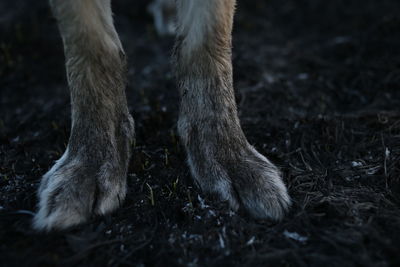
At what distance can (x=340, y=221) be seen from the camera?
2.18 meters

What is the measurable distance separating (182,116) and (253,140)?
685 mm

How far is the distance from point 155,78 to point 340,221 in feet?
8.12

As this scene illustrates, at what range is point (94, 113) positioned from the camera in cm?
241

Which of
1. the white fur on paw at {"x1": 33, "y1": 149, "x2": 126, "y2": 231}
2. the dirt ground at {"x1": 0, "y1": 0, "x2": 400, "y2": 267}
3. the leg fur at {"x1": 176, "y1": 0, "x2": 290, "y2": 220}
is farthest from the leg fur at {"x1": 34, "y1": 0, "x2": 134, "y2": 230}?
the leg fur at {"x1": 176, "y1": 0, "x2": 290, "y2": 220}

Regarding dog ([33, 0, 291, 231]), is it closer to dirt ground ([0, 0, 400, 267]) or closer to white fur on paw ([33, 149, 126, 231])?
white fur on paw ([33, 149, 126, 231])

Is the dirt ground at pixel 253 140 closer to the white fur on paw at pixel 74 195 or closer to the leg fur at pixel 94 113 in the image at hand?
the white fur on paw at pixel 74 195

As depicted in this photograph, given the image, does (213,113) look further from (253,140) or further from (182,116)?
(253,140)

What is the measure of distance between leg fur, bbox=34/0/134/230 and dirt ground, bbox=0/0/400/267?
0.59 feet

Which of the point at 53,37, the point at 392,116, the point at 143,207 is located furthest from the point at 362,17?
the point at 143,207

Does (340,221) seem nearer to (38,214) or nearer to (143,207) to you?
(143,207)

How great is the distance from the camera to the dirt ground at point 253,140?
2053mm

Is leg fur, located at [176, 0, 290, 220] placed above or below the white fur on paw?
above

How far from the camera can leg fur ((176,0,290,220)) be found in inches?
90.2

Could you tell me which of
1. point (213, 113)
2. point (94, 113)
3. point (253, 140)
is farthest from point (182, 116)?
point (253, 140)
